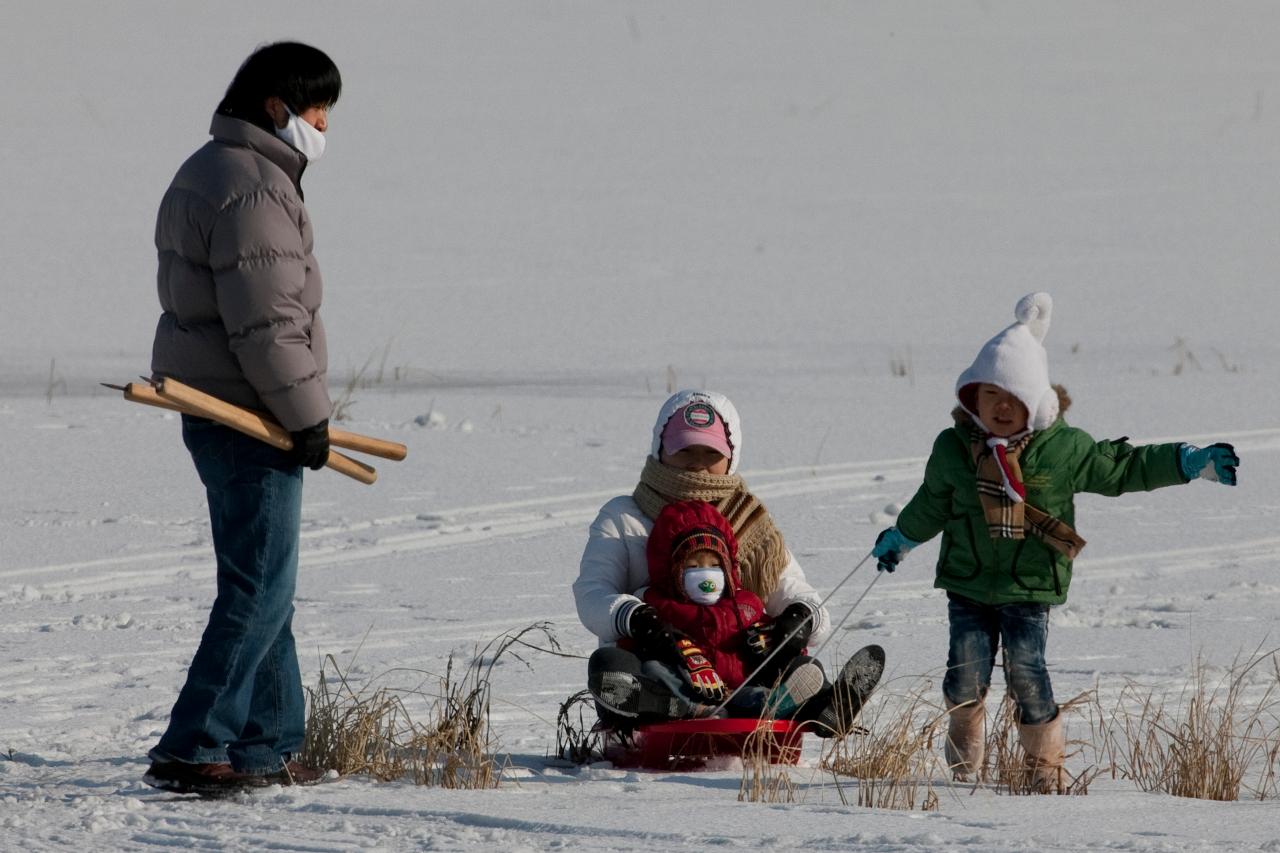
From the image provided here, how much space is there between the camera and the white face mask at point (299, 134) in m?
4.14

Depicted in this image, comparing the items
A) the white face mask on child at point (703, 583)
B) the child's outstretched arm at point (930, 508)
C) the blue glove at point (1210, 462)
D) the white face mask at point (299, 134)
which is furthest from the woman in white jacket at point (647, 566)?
the white face mask at point (299, 134)

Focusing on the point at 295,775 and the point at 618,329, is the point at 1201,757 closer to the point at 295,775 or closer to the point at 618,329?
the point at 295,775

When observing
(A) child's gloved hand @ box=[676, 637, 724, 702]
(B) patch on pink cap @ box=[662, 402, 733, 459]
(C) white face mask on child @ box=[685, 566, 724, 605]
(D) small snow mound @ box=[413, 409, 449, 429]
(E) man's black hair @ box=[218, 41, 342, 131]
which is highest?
(D) small snow mound @ box=[413, 409, 449, 429]

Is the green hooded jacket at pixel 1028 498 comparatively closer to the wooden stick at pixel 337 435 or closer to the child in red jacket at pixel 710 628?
the child in red jacket at pixel 710 628

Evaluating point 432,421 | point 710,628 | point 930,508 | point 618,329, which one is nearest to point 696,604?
point 710,628

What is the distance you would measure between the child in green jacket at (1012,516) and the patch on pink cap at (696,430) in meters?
0.50

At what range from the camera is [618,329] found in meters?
16.2

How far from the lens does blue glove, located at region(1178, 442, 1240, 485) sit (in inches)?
174

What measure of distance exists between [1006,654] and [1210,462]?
684 mm

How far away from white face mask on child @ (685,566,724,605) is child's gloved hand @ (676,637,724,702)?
118mm

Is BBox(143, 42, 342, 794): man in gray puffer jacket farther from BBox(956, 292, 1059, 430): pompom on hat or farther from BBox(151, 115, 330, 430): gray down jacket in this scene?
BBox(956, 292, 1059, 430): pompom on hat

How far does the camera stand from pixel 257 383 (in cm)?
398

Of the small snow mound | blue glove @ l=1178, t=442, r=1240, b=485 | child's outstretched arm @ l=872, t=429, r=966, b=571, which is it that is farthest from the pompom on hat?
the small snow mound

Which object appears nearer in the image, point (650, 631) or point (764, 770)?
point (764, 770)
